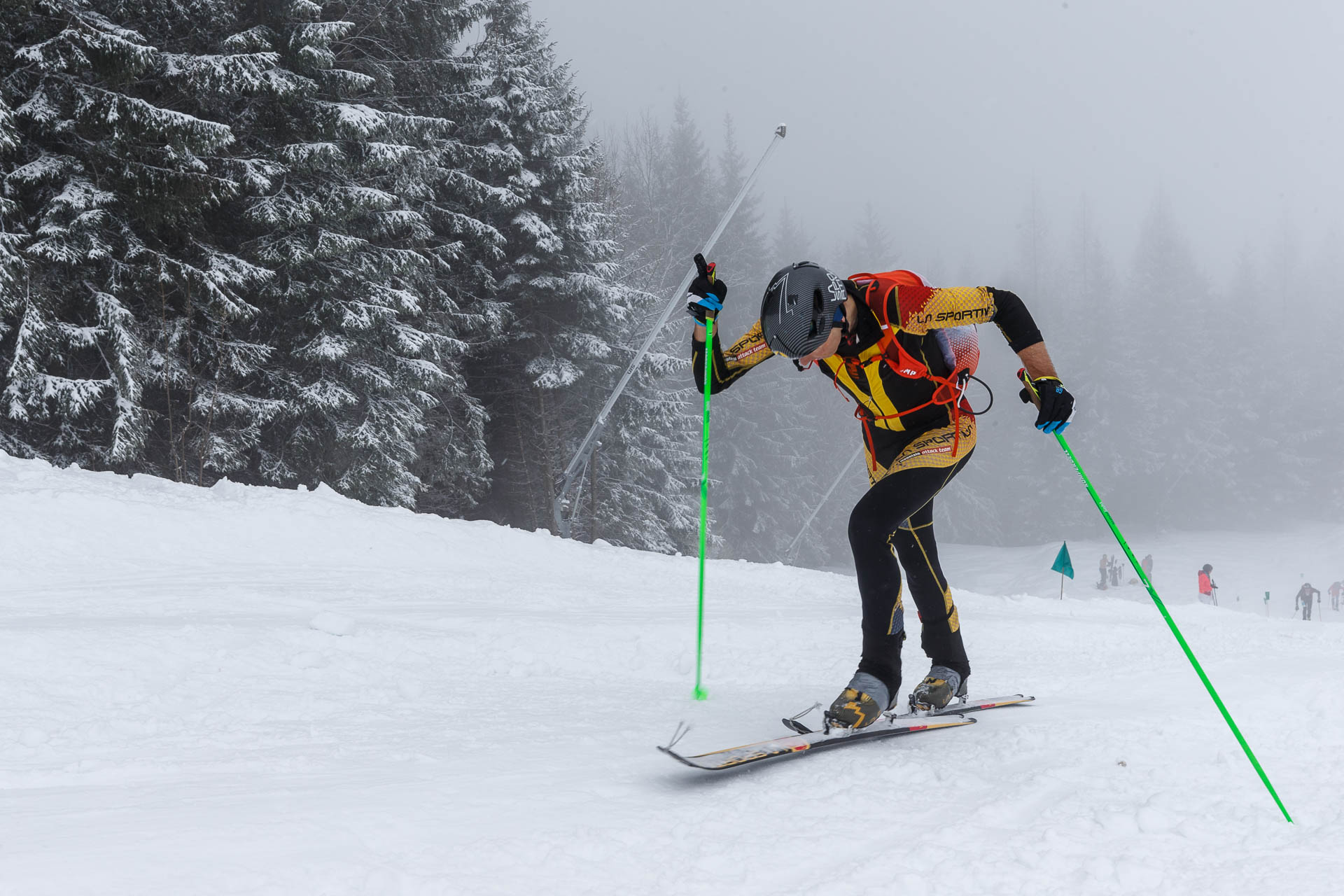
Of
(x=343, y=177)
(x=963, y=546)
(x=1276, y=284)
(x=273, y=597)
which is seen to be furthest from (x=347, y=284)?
(x=1276, y=284)

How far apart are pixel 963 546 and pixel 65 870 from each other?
146 ft

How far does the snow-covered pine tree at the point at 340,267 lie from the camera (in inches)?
477

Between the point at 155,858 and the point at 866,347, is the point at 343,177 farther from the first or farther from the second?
the point at 155,858

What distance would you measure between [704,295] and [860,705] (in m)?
1.99

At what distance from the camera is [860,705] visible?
10.8 feet

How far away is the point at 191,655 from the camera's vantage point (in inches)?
153

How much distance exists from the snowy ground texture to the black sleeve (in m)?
1.55

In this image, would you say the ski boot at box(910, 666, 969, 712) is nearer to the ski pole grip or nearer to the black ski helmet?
the ski pole grip

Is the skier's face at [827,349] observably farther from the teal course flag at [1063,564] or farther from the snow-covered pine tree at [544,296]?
the snow-covered pine tree at [544,296]

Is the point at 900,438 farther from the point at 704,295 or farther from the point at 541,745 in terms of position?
the point at 541,745

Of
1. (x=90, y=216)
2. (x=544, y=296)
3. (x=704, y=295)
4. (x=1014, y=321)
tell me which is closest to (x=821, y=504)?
(x=544, y=296)

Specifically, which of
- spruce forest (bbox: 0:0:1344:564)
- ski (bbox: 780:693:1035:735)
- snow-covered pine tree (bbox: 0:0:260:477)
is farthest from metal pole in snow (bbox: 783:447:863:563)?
ski (bbox: 780:693:1035:735)

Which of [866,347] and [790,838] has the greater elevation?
[866,347]

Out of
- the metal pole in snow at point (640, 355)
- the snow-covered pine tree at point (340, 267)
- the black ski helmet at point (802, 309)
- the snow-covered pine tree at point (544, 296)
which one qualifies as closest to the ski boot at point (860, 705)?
the black ski helmet at point (802, 309)
